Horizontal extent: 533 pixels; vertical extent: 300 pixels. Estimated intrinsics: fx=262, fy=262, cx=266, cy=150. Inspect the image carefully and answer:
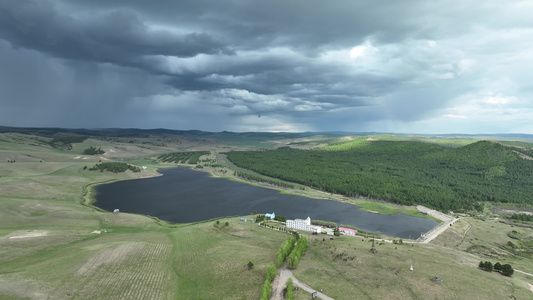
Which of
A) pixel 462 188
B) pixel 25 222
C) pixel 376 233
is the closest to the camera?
pixel 25 222

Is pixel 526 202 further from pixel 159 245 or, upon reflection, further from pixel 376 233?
pixel 159 245

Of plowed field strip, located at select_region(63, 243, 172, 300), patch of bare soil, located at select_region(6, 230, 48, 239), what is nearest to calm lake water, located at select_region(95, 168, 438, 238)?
patch of bare soil, located at select_region(6, 230, 48, 239)

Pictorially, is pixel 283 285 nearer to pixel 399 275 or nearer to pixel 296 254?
pixel 296 254

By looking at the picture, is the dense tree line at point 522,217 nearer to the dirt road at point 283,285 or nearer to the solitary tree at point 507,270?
the solitary tree at point 507,270

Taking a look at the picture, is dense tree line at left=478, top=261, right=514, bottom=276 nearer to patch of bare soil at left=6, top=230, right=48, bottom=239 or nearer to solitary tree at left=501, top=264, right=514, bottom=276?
solitary tree at left=501, top=264, right=514, bottom=276

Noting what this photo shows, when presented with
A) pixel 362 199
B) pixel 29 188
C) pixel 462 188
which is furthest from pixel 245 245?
pixel 462 188
